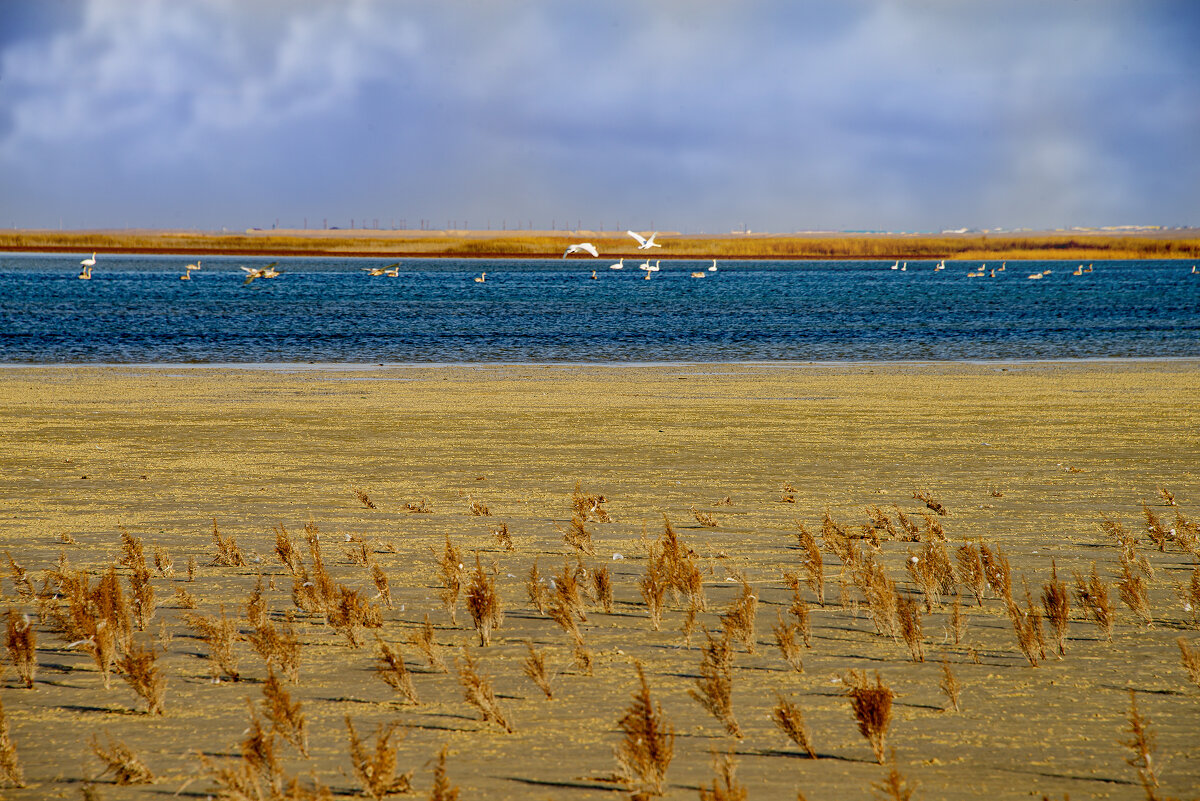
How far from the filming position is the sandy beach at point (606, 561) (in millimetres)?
4715

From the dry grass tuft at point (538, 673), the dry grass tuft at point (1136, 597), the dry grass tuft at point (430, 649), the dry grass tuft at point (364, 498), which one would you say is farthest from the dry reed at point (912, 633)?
the dry grass tuft at point (364, 498)

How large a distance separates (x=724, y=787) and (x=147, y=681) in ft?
8.82

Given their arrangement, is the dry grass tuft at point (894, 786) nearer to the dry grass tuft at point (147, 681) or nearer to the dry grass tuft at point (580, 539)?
the dry grass tuft at point (147, 681)

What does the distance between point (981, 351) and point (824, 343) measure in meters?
4.76

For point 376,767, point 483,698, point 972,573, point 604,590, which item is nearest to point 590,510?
point 604,590

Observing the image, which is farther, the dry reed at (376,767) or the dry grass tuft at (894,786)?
the dry reed at (376,767)

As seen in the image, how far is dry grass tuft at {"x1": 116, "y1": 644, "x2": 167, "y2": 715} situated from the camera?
5023mm

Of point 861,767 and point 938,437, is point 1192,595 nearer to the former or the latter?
point 861,767

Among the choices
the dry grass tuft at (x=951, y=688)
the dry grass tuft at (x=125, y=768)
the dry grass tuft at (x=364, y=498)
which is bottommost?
the dry grass tuft at (x=125, y=768)

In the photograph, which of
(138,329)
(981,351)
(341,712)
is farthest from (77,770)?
(138,329)

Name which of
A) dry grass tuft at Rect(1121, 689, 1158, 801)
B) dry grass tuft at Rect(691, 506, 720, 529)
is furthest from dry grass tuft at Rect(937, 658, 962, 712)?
dry grass tuft at Rect(691, 506, 720, 529)

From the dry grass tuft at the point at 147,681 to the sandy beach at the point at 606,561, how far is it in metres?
0.08

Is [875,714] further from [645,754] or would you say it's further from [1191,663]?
[1191,663]

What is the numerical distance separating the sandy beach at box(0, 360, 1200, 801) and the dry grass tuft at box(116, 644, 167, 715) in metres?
0.08
